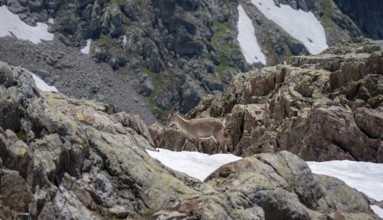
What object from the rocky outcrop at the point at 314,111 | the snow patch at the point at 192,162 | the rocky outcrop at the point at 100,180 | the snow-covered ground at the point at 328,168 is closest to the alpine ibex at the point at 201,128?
the rocky outcrop at the point at 314,111

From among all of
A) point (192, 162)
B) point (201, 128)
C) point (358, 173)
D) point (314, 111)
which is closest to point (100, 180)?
point (192, 162)

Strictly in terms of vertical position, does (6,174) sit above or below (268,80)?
above

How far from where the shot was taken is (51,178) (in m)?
20.6

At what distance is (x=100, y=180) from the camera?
73.3ft

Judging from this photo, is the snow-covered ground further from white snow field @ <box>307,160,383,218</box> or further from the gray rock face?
the gray rock face

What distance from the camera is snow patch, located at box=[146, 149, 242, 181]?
103ft

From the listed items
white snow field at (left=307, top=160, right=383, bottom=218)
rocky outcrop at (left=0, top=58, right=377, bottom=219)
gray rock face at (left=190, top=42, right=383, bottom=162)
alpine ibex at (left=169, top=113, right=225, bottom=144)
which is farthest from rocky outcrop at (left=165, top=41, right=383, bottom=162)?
rocky outcrop at (left=0, top=58, right=377, bottom=219)

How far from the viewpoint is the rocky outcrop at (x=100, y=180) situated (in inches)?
770

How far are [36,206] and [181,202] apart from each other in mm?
5764

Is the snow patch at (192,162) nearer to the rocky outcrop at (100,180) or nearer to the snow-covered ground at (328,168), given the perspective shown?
the snow-covered ground at (328,168)

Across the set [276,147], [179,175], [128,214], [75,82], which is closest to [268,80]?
[276,147]

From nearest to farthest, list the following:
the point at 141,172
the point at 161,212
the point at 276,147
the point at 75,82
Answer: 1. the point at 161,212
2. the point at 141,172
3. the point at 276,147
4. the point at 75,82

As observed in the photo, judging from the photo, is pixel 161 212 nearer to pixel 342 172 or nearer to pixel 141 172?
pixel 141 172

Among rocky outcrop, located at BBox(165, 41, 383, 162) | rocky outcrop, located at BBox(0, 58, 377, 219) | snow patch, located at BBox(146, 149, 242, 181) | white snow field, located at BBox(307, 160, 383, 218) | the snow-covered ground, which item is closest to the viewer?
rocky outcrop, located at BBox(0, 58, 377, 219)
